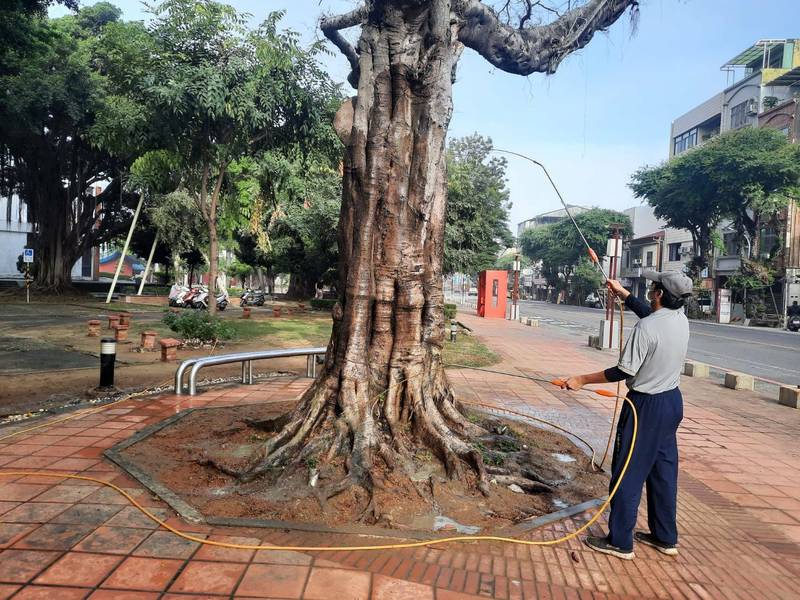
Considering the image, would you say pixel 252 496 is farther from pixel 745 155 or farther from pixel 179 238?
pixel 745 155

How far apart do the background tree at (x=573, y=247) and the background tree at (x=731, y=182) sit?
43.0ft

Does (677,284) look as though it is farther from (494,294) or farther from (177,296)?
(494,294)

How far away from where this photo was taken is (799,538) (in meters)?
3.64

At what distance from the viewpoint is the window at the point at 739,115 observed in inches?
1506

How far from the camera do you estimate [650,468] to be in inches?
127

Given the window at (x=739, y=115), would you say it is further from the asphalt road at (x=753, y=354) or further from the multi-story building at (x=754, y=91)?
the asphalt road at (x=753, y=354)

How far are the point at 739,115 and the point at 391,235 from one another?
43404 mm

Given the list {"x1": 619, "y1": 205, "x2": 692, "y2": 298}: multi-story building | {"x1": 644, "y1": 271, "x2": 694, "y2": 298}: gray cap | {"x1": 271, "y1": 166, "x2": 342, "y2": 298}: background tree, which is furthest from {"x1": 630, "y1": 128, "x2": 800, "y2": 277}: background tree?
{"x1": 644, "y1": 271, "x2": 694, "y2": 298}: gray cap

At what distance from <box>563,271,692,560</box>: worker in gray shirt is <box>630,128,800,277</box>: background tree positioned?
32200mm

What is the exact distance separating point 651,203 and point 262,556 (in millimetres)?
38662

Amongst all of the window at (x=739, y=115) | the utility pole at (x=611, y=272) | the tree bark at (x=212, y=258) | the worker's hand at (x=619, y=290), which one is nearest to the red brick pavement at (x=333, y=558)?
the worker's hand at (x=619, y=290)

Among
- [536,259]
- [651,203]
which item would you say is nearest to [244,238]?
[651,203]

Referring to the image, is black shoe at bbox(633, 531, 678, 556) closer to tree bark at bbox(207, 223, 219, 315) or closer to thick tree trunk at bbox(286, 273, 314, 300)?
tree bark at bbox(207, 223, 219, 315)

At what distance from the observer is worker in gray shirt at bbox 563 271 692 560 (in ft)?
10.4
